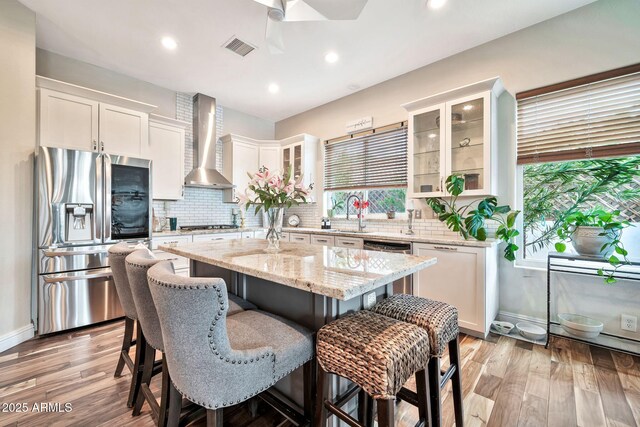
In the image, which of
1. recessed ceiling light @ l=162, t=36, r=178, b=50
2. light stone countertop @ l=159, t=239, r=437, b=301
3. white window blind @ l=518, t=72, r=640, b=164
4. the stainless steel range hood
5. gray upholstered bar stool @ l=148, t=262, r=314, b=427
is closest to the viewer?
gray upholstered bar stool @ l=148, t=262, r=314, b=427

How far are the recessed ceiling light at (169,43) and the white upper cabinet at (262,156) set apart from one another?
5.33 feet

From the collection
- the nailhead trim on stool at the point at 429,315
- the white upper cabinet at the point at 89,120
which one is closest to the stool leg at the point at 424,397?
the nailhead trim on stool at the point at 429,315

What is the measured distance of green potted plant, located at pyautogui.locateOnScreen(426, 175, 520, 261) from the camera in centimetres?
256

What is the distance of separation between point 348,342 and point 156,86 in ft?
14.9

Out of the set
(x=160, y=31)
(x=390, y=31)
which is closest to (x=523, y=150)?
(x=390, y=31)

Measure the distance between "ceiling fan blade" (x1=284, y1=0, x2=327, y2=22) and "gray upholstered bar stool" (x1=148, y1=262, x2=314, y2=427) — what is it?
6.83ft

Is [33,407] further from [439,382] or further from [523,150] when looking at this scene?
[523,150]

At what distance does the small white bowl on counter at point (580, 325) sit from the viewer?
2.27 m

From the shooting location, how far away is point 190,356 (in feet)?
2.99

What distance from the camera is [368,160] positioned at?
4035mm

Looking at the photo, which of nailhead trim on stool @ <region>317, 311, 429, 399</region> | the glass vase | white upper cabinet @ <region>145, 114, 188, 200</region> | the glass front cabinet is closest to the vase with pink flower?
the glass vase

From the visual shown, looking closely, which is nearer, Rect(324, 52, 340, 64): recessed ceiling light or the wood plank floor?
the wood plank floor

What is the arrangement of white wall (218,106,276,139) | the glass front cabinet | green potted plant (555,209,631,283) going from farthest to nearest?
white wall (218,106,276,139), the glass front cabinet, green potted plant (555,209,631,283)

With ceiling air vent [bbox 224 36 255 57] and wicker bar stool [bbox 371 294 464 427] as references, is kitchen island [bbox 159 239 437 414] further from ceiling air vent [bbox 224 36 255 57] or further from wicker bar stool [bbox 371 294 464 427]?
ceiling air vent [bbox 224 36 255 57]
